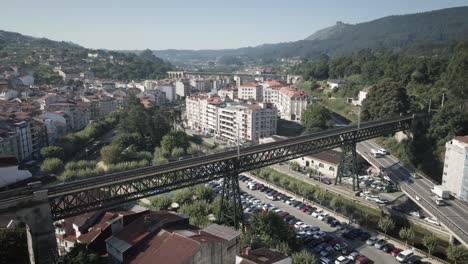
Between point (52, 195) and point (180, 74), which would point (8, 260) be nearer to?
point (52, 195)

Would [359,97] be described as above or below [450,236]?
above

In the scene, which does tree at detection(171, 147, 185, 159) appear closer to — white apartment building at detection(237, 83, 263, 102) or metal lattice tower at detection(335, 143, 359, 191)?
metal lattice tower at detection(335, 143, 359, 191)

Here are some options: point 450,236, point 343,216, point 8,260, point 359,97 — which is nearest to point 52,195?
point 8,260

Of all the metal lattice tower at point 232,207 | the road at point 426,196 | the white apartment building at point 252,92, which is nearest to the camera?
the road at point 426,196

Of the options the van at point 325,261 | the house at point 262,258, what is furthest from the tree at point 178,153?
the house at point 262,258

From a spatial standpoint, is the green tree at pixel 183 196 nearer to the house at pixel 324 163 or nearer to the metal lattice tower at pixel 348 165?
the metal lattice tower at pixel 348 165

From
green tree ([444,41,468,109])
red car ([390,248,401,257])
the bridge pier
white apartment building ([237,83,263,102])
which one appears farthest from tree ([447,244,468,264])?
white apartment building ([237,83,263,102])
